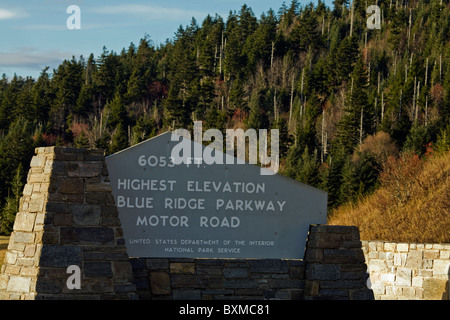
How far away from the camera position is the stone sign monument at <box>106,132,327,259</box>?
9.71 meters

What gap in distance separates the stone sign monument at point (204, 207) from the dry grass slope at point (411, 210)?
9828mm

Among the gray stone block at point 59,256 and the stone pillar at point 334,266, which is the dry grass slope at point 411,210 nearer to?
the stone pillar at point 334,266

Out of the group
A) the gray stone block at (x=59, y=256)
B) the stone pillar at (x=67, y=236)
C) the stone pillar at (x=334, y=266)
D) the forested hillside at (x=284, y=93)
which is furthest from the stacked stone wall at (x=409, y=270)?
the forested hillside at (x=284, y=93)

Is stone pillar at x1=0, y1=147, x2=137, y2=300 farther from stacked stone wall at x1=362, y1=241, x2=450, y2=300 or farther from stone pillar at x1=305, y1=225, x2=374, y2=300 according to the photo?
stacked stone wall at x1=362, y1=241, x2=450, y2=300

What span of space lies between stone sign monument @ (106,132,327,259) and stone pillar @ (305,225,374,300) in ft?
0.68

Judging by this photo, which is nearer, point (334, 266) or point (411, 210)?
point (334, 266)

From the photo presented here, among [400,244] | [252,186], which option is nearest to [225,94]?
[400,244]

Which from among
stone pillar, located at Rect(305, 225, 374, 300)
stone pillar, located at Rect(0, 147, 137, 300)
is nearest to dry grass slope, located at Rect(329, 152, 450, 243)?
stone pillar, located at Rect(305, 225, 374, 300)

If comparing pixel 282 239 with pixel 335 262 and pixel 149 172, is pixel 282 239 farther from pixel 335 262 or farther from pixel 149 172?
pixel 149 172

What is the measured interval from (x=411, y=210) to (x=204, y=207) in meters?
16.0

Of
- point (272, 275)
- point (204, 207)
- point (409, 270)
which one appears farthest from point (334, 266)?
point (409, 270)

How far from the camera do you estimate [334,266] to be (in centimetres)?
1007

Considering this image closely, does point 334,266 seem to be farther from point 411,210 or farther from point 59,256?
point 411,210

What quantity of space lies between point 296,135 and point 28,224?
166 feet
